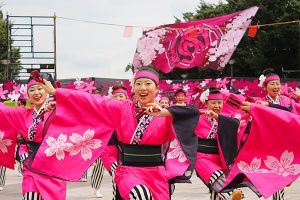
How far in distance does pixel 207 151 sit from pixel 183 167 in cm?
114

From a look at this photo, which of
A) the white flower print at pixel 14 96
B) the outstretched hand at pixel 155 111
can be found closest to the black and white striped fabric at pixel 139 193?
the outstretched hand at pixel 155 111

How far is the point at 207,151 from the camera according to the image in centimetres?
727

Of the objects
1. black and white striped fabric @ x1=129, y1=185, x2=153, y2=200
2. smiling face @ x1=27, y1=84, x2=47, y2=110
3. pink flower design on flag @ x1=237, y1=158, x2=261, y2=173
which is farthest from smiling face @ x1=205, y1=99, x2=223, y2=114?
black and white striped fabric @ x1=129, y1=185, x2=153, y2=200

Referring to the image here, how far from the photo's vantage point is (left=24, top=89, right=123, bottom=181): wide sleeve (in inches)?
223

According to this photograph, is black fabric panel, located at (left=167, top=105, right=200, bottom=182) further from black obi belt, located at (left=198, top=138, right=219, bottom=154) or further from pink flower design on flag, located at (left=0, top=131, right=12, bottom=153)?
pink flower design on flag, located at (left=0, top=131, right=12, bottom=153)

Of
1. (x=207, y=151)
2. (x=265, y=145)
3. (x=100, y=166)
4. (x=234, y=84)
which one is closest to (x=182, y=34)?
(x=234, y=84)

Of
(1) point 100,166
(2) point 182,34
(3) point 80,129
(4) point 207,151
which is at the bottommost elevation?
Result: (1) point 100,166

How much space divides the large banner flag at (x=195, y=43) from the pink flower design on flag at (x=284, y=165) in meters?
11.6

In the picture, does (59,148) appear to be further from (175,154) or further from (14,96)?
(14,96)

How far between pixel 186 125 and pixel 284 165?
1.20m

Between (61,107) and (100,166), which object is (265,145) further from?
(100,166)

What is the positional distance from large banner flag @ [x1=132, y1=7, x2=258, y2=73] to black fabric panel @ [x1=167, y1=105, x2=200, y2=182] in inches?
470

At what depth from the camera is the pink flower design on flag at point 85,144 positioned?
579cm

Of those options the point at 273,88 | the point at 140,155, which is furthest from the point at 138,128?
the point at 273,88
